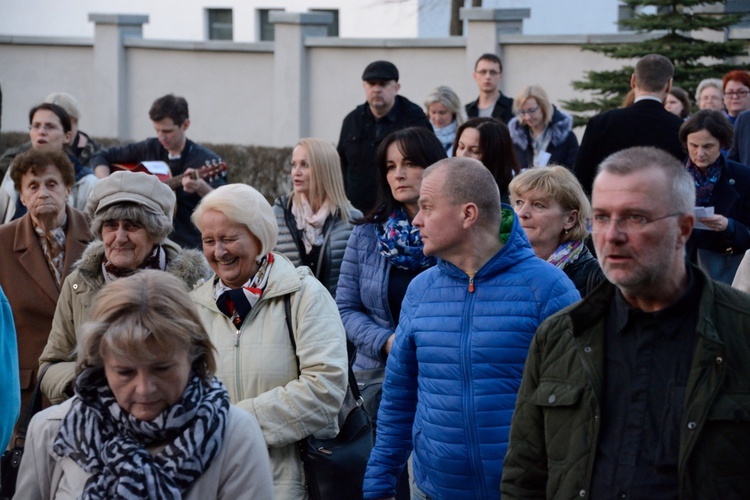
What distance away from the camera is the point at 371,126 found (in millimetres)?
10320

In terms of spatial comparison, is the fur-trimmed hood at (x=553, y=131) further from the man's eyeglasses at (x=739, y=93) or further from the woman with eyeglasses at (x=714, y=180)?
the woman with eyeglasses at (x=714, y=180)

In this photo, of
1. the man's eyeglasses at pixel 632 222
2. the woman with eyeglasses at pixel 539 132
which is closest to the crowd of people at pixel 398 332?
the man's eyeglasses at pixel 632 222

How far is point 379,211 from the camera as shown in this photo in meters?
6.31

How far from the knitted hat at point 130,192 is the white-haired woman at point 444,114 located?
5.73m

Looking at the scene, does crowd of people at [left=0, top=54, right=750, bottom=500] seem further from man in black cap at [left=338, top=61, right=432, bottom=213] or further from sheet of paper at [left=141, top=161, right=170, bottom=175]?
man in black cap at [left=338, top=61, right=432, bottom=213]

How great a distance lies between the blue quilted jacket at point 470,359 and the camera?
4.39 metres

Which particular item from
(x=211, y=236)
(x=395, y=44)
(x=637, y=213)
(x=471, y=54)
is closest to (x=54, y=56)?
(x=395, y=44)

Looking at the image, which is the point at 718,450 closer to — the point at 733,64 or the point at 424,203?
the point at 424,203

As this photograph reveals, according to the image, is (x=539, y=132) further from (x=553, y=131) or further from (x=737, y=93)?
(x=737, y=93)

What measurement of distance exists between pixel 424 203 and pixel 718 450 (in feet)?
5.95

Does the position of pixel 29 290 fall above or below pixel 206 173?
below

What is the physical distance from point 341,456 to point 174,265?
1.23 m

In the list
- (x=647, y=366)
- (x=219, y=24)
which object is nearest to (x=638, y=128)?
(x=647, y=366)

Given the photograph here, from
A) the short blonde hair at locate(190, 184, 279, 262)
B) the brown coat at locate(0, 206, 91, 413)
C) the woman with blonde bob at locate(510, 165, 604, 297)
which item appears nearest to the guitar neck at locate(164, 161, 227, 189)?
the brown coat at locate(0, 206, 91, 413)
